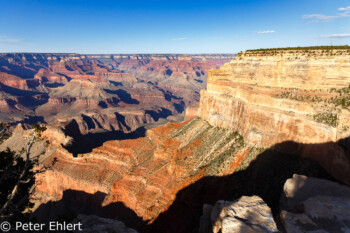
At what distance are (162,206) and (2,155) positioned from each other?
2645cm

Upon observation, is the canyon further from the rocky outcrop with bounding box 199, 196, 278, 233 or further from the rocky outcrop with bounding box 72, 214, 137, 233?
the rocky outcrop with bounding box 72, 214, 137, 233

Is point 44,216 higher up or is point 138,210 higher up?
point 138,210

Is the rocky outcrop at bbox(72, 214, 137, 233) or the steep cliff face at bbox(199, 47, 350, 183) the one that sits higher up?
the steep cliff face at bbox(199, 47, 350, 183)

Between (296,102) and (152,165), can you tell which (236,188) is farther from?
(152,165)

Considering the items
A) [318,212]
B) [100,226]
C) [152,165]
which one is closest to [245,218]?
[318,212]

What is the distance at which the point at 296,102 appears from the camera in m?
34.0

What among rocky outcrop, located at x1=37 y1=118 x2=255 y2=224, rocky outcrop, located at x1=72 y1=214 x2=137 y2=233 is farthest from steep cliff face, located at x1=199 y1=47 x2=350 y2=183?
rocky outcrop, located at x1=72 y1=214 x2=137 y2=233

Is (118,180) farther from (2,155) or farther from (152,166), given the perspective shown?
(2,155)

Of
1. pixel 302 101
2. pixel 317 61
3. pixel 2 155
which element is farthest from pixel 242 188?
pixel 2 155

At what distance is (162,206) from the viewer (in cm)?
3897

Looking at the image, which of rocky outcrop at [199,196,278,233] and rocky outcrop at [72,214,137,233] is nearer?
rocky outcrop at [199,196,278,233]

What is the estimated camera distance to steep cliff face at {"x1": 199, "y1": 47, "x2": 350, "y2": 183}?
28.9 meters

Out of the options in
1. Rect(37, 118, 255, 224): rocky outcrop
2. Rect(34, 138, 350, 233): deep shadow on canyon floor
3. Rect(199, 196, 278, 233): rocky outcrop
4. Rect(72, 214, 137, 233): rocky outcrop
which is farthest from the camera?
Rect(37, 118, 255, 224): rocky outcrop

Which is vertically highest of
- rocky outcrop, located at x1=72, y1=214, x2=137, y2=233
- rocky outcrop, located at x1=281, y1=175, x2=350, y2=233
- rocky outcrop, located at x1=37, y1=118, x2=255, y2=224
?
rocky outcrop, located at x1=281, y1=175, x2=350, y2=233
